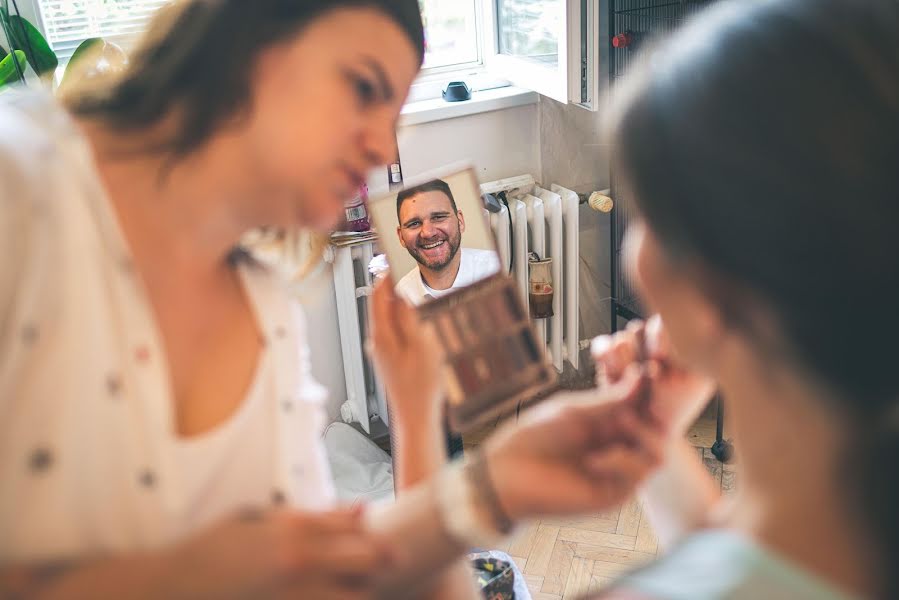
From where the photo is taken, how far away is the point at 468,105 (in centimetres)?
221

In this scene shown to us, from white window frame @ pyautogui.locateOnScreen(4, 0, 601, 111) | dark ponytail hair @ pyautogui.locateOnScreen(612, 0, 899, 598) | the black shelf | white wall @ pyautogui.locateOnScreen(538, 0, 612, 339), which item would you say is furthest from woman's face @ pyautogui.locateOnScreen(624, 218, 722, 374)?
white wall @ pyautogui.locateOnScreen(538, 0, 612, 339)

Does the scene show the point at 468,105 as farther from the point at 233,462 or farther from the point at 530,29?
the point at 233,462

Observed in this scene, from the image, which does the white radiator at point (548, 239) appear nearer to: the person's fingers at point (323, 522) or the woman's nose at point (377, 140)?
the woman's nose at point (377, 140)

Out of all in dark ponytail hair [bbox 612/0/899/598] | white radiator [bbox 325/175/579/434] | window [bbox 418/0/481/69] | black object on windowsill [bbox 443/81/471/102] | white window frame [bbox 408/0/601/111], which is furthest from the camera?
window [bbox 418/0/481/69]

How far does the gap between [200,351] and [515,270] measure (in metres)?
1.63

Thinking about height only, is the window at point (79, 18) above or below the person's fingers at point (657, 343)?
above

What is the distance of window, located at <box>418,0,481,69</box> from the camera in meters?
2.41

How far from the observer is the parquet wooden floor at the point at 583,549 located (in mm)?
1902

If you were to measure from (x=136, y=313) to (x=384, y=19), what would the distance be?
315 mm

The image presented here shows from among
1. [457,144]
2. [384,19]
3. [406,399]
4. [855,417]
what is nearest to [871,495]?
[855,417]

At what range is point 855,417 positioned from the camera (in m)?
0.55

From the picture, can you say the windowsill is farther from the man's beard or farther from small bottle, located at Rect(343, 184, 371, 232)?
the man's beard

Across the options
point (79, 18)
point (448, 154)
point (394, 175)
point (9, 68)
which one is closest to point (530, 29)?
point (448, 154)

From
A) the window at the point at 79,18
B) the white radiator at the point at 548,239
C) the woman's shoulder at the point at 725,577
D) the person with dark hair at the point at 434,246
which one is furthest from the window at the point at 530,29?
the woman's shoulder at the point at 725,577
